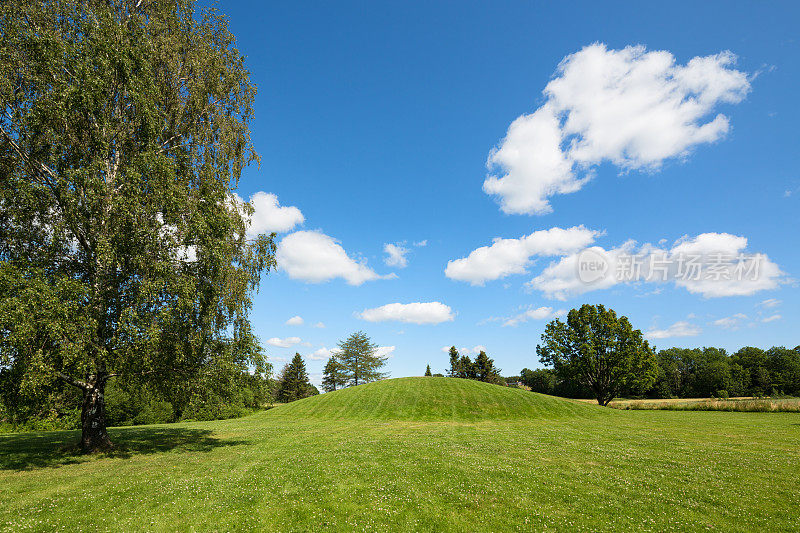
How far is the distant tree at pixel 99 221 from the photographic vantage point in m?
16.6


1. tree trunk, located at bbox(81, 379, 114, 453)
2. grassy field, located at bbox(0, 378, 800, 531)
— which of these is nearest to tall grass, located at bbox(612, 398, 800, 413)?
grassy field, located at bbox(0, 378, 800, 531)

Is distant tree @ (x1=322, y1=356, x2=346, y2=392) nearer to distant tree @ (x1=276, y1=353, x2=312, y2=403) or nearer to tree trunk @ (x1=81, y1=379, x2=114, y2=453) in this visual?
distant tree @ (x1=276, y1=353, x2=312, y2=403)

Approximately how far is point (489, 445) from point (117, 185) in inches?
1201

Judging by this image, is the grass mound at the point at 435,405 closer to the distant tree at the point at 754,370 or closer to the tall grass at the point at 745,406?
the tall grass at the point at 745,406

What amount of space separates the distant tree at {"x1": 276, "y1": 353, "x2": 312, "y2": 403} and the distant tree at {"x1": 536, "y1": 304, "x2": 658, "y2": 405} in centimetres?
7159

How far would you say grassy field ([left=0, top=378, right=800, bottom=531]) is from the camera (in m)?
11.2

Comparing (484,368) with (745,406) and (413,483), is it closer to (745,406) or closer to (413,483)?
(745,406)

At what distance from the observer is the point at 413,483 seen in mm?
14641

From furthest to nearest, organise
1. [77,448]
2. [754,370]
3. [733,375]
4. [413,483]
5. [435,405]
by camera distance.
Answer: [754,370] < [733,375] < [435,405] < [77,448] < [413,483]

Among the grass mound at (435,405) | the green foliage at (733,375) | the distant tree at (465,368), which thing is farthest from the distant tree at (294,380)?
the green foliage at (733,375)

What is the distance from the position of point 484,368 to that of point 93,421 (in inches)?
4479

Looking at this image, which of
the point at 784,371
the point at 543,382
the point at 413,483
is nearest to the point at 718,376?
the point at 784,371

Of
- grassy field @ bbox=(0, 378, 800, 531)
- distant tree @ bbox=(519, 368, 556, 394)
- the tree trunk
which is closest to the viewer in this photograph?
grassy field @ bbox=(0, 378, 800, 531)

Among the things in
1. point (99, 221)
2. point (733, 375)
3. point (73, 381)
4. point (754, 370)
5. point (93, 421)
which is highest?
point (99, 221)
